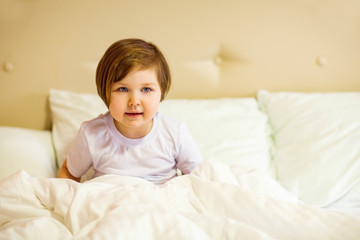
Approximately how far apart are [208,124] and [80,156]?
0.50m

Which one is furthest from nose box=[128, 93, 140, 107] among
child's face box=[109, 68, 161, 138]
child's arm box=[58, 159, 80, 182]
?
child's arm box=[58, 159, 80, 182]

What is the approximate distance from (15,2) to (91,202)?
855mm

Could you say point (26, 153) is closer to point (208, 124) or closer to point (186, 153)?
point (186, 153)

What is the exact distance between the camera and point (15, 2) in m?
1.25

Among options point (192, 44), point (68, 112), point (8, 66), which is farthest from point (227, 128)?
point (8, 66)

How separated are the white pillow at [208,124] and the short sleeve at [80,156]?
17 centimetres

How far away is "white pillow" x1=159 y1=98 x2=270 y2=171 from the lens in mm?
1277

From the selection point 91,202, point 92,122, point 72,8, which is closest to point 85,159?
point 92,122

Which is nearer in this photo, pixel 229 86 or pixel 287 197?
pixel 287 197

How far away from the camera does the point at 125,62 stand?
0.90 m

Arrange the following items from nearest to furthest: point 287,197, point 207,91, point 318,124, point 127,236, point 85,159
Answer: point 127,236 → point 287,197 → point 85,159 → point 318,124 → point 207,91

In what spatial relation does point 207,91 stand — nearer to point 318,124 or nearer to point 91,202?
point 318,124

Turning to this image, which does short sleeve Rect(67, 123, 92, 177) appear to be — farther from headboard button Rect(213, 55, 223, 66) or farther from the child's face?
headboard button Rect(213, 55, 223, 66)

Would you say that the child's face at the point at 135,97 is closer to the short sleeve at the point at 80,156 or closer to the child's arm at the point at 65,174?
the short sleeve at the point at 80,156
